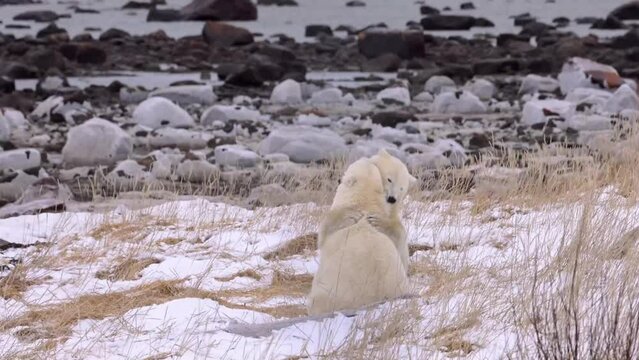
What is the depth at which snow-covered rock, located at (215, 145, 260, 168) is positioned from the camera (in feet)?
40.6

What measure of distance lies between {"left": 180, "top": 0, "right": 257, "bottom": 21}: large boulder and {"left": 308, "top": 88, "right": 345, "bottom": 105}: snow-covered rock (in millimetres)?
16706

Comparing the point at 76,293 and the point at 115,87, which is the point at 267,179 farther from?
the point at 115,87

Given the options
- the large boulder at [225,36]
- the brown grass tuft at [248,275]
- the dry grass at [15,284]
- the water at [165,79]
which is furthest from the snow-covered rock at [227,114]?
the large boulder at [225,36]

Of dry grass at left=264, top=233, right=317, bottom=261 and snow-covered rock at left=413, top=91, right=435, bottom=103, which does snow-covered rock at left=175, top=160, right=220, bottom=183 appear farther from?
snow-covered rock at left=413, top=91, right=435, bottom=103

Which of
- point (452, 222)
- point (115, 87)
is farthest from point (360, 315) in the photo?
point (115, 87)

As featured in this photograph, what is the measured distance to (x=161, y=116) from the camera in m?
15.7

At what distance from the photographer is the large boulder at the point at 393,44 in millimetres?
24594

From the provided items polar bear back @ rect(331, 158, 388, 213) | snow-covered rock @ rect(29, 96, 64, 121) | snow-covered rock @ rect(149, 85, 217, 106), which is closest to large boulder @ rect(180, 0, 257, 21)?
snow-covered rock @ rect(149, 85, 217, 106)

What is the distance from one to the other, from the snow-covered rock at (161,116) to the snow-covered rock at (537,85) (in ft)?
21.2

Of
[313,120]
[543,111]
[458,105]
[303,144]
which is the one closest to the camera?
[303,144]

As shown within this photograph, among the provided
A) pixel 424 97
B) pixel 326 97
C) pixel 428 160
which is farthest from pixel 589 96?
pixel 428 160

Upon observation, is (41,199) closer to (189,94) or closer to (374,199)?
(374,199)

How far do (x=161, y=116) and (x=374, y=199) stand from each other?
1123 centimetres

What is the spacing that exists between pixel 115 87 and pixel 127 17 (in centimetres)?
1795
